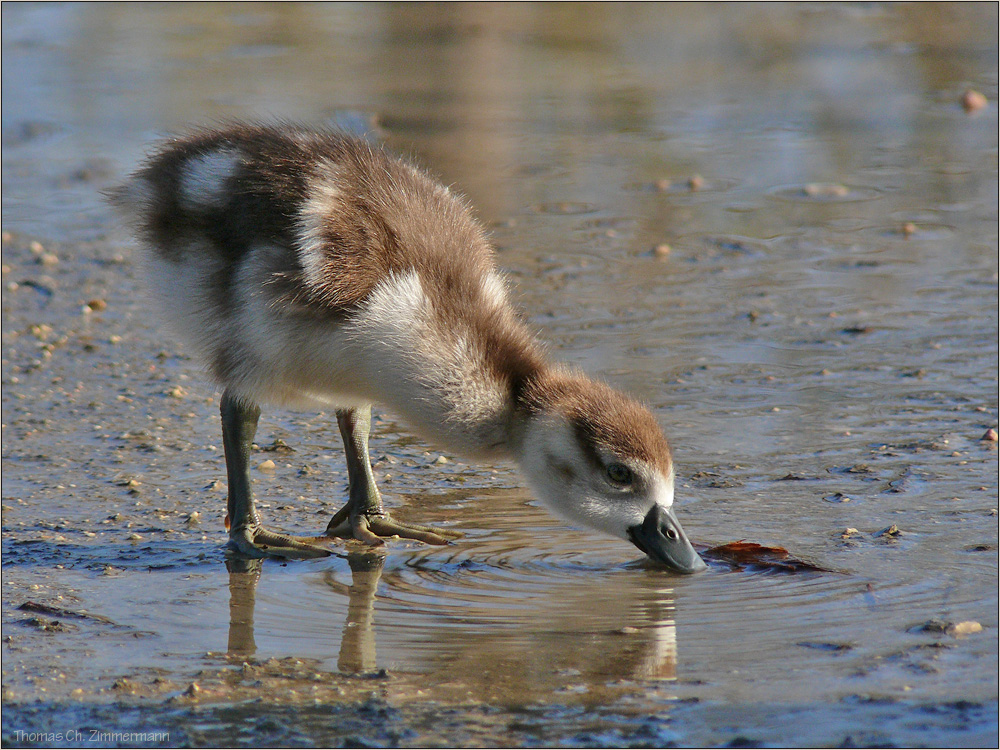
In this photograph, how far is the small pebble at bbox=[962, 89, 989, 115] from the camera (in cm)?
1223

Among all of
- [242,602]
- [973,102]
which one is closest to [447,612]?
[242,602]

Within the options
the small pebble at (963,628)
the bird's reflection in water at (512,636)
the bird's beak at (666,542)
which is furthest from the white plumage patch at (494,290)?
the small pebble at (963,628)

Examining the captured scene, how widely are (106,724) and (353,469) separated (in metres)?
1.96

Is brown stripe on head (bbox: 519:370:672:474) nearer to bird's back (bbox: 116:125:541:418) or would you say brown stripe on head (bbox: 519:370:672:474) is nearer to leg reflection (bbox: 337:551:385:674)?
bird's back (bbox: 116:125:541:418)

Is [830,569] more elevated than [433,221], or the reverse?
[433,221]

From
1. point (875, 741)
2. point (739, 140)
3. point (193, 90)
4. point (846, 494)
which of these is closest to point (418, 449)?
point (846, 494)

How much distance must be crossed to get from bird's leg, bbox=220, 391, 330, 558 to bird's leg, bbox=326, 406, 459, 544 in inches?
6.8

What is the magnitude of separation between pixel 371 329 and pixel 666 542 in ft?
4.35

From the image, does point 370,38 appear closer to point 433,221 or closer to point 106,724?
point 433,221

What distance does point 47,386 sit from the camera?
701 centimetres

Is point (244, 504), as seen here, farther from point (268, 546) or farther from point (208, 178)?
point (208, 178)

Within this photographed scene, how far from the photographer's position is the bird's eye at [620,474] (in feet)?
15.6

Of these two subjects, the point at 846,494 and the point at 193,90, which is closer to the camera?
the point at 846,494

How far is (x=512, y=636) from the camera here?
4254 millimetres
